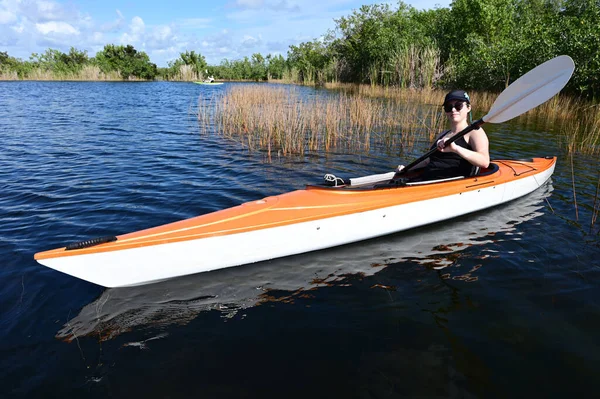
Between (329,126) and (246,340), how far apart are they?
665 centimetres

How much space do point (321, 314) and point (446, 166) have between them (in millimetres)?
2590

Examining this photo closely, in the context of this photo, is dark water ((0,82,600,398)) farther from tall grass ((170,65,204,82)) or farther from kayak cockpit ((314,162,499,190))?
tall grass ((170,65,204,82))

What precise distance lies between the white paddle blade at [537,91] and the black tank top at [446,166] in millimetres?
559

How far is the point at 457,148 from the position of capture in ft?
12.4

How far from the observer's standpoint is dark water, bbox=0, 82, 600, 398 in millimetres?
2117

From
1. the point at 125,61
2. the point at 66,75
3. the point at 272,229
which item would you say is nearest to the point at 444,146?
the point at 272,229

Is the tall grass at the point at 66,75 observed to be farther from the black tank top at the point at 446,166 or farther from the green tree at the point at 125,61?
the black tank top at the point at 446,166

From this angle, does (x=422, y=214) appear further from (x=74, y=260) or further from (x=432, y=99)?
(x=432, y=99)

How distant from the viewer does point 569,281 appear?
3.16m

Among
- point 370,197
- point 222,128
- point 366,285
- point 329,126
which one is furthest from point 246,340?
point 222,128

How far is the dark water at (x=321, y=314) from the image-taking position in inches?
83.4

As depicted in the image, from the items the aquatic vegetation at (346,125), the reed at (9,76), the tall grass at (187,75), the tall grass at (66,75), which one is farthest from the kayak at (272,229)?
the reed at (9,76)

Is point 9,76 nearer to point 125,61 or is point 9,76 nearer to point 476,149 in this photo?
point 125,61

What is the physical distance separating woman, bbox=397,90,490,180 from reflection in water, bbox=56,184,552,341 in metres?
0.65
